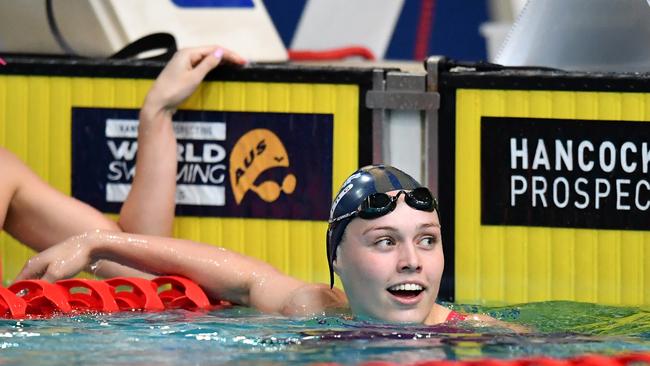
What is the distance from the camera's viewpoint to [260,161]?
4.63 m

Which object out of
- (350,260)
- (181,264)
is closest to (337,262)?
(350,260)

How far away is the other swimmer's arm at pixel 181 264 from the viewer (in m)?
4.09

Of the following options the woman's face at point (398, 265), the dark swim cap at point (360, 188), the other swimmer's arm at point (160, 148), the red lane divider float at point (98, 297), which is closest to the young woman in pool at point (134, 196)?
the other swimmer's arm at point (160, 148)

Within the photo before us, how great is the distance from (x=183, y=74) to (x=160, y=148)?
0.23 m

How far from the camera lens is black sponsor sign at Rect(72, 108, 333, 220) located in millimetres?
4609

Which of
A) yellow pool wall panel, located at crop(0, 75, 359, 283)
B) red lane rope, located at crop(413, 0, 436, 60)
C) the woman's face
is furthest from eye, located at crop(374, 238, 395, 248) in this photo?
red lane rope, located at crop(413, 0, 436, 60)

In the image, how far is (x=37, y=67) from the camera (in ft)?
15.5

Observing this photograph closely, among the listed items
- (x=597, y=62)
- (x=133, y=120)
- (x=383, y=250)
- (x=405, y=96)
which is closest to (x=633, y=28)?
(x=597, y=62)

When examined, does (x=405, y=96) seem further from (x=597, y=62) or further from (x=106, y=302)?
(x=106, y=302)

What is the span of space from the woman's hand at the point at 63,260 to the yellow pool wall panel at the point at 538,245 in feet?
3.56

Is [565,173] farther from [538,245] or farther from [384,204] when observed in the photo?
[384,204]

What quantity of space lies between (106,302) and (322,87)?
98 cm

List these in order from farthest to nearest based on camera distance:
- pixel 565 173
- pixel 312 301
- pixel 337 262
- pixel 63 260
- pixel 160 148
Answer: pixel 160 148 → pixel 565 173 → pixel 63 260 → pixel 312 301 → pixel 337 262

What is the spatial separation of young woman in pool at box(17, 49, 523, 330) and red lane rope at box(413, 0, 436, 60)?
5.51 meters
